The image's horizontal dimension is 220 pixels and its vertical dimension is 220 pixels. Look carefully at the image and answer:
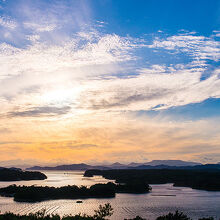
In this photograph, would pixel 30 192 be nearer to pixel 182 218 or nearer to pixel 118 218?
pixel 118 218

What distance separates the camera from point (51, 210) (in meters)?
92.1

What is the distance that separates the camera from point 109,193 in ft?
435

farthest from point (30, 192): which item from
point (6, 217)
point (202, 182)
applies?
point (202, 182)

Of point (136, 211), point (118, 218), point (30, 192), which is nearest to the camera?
point (118, 218)

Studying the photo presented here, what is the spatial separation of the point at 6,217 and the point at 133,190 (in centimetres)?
11583

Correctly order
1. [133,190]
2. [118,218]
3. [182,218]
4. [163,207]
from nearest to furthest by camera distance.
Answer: [182,218] < [118,218] < [163,207] < [133,190]

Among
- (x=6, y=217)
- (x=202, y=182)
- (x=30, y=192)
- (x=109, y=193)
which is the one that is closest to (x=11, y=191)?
(x=30, y=192)

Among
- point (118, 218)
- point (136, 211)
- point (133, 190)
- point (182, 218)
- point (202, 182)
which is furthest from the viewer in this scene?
point (202, 182)

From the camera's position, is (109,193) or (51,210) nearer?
(51,210)

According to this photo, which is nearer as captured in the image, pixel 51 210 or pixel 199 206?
pixel 51 210

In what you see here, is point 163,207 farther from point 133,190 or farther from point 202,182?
point 202,182

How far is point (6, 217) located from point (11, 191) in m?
95.6

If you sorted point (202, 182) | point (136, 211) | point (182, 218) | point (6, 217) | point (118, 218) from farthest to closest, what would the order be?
point (202, 182) < point (136, 211) < point (118, 218) < point (182, 218) < point (6, 217)

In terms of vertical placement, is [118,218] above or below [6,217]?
below
